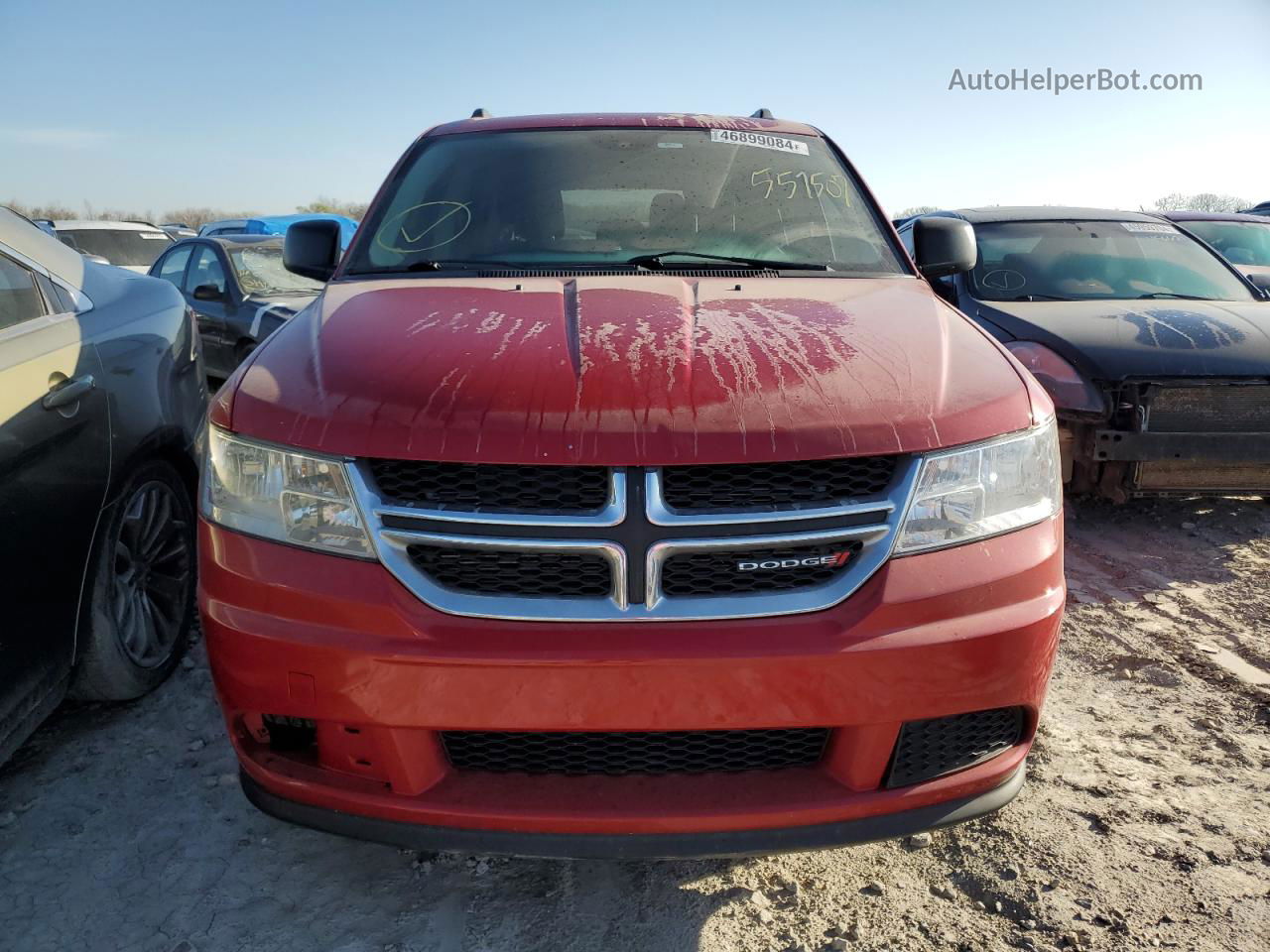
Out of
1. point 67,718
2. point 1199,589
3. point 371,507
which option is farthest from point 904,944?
point 1199,589

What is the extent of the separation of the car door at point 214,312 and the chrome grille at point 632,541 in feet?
22.3

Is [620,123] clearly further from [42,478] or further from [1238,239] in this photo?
[1238,239]

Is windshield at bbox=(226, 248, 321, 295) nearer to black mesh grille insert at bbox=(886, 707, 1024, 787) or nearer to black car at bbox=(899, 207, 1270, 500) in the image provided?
black car at bbox=(899, 207, 1270, 500)

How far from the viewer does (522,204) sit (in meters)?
2.88

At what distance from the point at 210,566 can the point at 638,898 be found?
1.13 meters

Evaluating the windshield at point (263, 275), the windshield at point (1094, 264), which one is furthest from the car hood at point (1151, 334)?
the windshield at point (263, 275)

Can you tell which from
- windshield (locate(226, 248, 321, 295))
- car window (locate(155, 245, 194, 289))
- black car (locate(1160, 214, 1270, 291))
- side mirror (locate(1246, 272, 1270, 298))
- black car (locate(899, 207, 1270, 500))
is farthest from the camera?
car window (locate(155, 245, 194, 289))

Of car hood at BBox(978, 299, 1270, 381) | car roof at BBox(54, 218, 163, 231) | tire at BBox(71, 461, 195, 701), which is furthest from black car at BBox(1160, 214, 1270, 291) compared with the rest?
car roof at BBox(54, 218, 163, 231)

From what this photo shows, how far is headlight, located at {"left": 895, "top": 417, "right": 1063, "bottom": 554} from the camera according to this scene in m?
1.72

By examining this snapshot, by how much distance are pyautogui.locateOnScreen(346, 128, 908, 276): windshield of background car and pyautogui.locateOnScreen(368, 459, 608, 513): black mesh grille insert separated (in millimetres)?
1160

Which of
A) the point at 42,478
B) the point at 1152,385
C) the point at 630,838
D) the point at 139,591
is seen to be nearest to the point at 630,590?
the point at 630,838

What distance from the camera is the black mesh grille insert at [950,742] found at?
5.67 ft

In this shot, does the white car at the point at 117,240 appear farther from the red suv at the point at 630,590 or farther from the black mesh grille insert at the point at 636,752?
the black mesh grille insert at the point at 636,752

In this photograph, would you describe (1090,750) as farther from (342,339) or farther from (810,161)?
(342,339)
